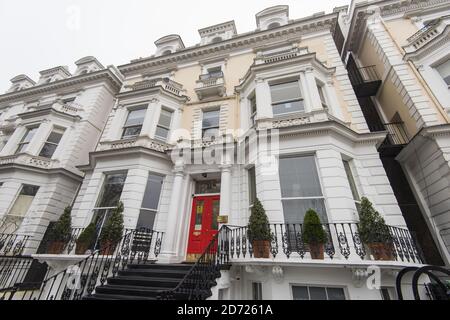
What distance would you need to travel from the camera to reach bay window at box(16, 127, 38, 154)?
461 inches

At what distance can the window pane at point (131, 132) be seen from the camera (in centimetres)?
989

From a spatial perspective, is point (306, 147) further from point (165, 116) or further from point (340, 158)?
point (165, 116)

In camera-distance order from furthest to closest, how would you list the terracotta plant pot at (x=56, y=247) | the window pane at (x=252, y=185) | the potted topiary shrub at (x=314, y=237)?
the window pane at (x=252, y=185), the terracotta plant pot at (x=56, y=247), the potted topiary shrub at (x=314, y=237)

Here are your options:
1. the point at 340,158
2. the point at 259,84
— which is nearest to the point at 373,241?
the point at 340,158

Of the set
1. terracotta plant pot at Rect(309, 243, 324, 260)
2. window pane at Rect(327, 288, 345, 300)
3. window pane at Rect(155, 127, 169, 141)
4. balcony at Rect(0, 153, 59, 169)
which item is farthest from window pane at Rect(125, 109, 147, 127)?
window pane at Rect(327, 288, 345, 300)

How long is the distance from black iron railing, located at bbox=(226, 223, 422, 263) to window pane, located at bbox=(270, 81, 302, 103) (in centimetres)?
507

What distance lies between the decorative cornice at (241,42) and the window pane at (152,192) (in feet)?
27.7

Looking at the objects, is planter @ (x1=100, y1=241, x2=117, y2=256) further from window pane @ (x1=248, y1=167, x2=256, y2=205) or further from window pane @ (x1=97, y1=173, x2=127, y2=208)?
window pane @ (x1=248, y1=167, x2=256, y2=205)

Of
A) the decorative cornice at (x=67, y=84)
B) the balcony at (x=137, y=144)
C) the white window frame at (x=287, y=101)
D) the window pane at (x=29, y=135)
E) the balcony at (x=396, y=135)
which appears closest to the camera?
the white window frame at (x=287, y=101)

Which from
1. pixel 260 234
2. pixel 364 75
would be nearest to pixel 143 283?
pixel 260 234

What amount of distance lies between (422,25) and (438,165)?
732 centimetres

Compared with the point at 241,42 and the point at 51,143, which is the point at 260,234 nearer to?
the point at 241,42

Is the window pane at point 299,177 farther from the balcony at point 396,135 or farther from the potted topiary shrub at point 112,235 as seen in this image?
Result: the potted topiary shrub at point 112,235

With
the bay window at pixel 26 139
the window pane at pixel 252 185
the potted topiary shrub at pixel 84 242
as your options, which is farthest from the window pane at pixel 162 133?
the bay window at pixel 26 139
